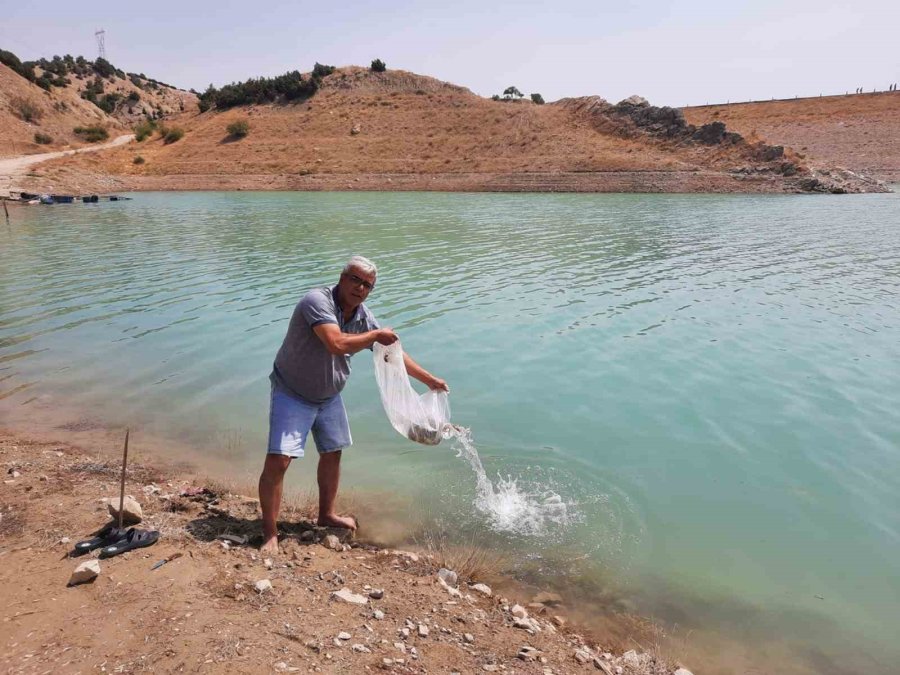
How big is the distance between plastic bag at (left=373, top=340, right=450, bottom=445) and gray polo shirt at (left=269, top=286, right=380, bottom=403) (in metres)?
0.31

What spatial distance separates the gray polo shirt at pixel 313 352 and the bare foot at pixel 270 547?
3.33 ft

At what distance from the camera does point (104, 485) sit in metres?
5.00

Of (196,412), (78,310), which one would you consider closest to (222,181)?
(78,310)

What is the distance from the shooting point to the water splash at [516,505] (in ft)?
16.6

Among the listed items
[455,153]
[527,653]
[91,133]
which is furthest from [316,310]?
[91,133]

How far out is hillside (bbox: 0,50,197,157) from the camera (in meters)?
59.8

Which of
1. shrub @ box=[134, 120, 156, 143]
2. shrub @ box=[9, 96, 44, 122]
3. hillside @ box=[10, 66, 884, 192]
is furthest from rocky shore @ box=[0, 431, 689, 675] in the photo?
shrub @ box=[9, 96, 44, 122]

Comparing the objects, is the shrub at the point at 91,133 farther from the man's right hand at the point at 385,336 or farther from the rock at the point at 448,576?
the rock at the point at 448,576

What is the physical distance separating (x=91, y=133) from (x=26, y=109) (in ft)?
20.1

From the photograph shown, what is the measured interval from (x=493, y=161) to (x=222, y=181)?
23.4 metres

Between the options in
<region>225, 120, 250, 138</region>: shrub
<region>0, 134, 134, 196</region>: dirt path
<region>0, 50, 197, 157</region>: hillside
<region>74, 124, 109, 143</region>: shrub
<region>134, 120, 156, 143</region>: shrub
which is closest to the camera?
<region>0, 134, 134, 196</region>: dirt path

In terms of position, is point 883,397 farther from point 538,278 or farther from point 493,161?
point 493,161

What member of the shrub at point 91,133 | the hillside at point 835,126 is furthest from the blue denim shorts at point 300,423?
the shrub at point 91,133

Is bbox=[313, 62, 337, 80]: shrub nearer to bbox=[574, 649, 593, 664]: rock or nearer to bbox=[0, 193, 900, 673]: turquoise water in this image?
bbox=[0, 193, 900, 673]: turquoise water
